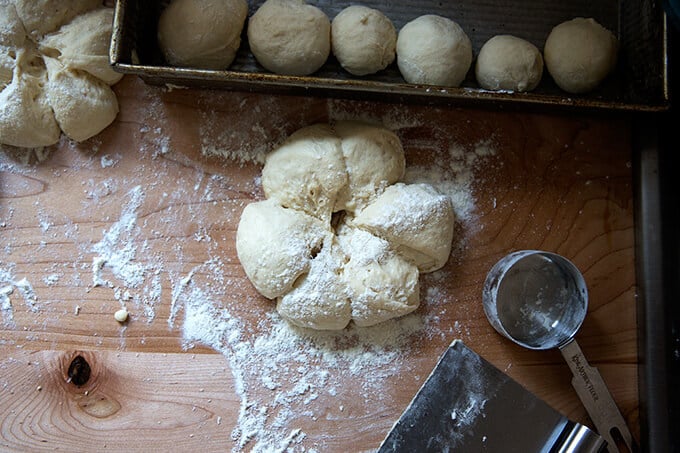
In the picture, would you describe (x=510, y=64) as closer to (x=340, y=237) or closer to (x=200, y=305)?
(x=340, y=237)

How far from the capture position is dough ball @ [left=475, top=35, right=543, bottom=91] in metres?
1.18

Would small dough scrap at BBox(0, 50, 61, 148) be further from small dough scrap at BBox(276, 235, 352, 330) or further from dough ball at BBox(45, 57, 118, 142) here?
small dough scrap at BBox(276, 235, 352, 330)

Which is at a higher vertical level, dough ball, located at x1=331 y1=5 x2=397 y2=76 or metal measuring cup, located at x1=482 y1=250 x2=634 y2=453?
dough ball, located at x1=331 y1=5 x2=397 y2=76

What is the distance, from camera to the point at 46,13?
3.77 ft

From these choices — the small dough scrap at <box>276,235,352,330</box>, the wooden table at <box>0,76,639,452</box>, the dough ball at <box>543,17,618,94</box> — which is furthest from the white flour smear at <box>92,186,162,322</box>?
the dough ball at <box>543,17,618,94</box>

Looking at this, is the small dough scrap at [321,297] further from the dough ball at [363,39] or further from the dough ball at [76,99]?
the dough ball at [76,99]

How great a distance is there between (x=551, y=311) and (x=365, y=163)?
496mm

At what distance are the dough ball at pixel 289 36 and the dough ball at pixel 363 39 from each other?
3 cm

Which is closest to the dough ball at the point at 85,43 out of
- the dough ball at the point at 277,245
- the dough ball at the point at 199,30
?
the dough ball at the point at 199,30

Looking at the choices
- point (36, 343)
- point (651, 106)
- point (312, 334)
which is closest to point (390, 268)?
point (312, 334)

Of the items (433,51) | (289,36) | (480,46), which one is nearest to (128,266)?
(289,36)

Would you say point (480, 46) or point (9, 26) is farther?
point (480, 46)

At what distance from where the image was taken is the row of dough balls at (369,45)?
1.14 metres

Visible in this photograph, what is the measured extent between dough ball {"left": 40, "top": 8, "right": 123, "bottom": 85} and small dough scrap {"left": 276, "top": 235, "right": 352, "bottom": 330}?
0.56m
